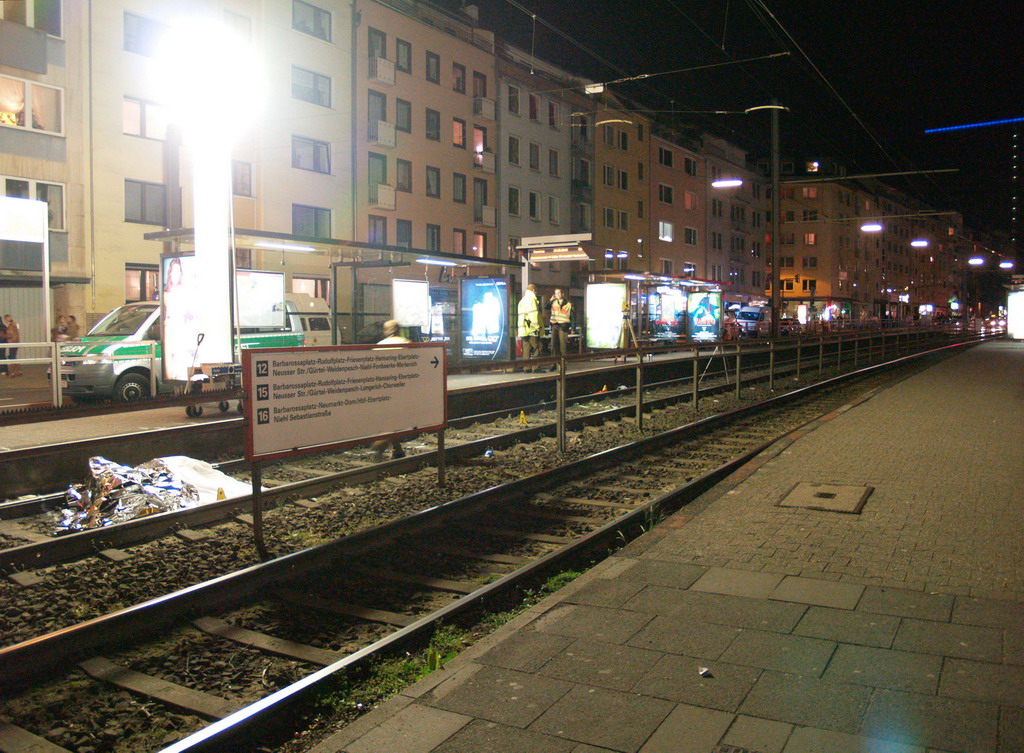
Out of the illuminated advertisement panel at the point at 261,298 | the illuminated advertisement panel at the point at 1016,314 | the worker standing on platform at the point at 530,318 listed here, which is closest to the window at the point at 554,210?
the illuminated advertisement panel at the point at 1016,314

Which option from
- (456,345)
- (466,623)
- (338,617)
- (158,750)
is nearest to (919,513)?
(466,623)

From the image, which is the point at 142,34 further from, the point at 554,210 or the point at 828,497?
the point at 828,497

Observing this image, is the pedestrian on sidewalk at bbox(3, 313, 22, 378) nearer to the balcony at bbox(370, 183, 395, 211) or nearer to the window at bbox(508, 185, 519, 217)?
the balcony at bbox(370, 183, 395, 211)

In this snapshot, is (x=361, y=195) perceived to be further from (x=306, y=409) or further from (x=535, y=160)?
(x=306, y=409)

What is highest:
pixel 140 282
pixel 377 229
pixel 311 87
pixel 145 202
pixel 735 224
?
pixel 311 87

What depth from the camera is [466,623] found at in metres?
4.88

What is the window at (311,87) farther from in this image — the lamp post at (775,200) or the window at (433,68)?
the lamp post at (775,200)

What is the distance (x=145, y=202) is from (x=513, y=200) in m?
23.7

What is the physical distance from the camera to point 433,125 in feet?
143

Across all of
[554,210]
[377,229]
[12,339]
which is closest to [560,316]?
[12,339]

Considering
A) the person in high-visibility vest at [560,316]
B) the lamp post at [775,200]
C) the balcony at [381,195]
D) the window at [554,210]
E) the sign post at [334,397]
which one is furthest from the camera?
the window at [554,210]

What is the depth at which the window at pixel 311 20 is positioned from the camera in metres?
35.5

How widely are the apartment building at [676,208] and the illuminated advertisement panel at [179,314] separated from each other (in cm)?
4959

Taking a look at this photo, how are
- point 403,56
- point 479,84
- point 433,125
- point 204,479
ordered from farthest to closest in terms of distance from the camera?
point 479,84, point 433,125, point 403,56, point 204,479
